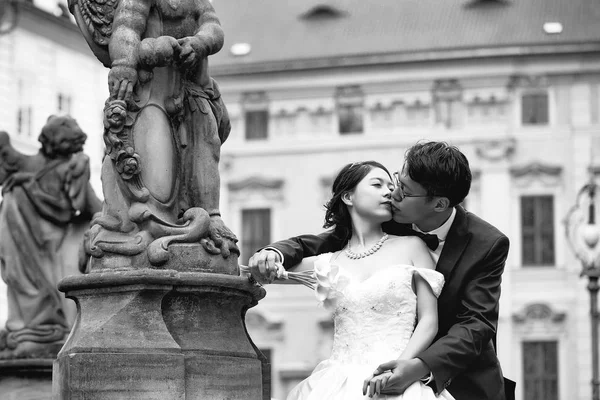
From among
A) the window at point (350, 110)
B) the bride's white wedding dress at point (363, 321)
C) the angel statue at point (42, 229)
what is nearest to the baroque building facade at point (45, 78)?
the window at point (350, 110)

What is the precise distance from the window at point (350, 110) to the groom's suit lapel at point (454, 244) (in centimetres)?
3573

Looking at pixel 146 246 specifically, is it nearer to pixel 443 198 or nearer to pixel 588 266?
pixel 443 198

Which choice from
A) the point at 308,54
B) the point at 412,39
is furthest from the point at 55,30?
the point at 412,39

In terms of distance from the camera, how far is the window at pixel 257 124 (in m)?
42.7

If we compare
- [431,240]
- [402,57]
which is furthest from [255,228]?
[431,240]

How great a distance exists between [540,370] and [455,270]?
34322 mm

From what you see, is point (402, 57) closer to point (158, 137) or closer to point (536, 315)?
point (536, 315)

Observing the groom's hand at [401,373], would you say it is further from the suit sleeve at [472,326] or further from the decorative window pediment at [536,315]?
the decorative window pediment at [536,315]

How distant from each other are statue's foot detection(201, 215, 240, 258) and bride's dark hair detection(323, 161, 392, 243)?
1083 millimetres

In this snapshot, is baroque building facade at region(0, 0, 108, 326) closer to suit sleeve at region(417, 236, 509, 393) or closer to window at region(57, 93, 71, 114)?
window at region(57, 93, 71, 114)

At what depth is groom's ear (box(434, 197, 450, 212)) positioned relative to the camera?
6.13 meters

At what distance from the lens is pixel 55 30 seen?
4106 cm

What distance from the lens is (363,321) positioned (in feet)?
20.3

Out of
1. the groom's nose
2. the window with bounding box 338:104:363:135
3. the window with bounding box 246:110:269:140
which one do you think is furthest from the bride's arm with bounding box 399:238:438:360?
the window with bounding box 246:110:269:140
